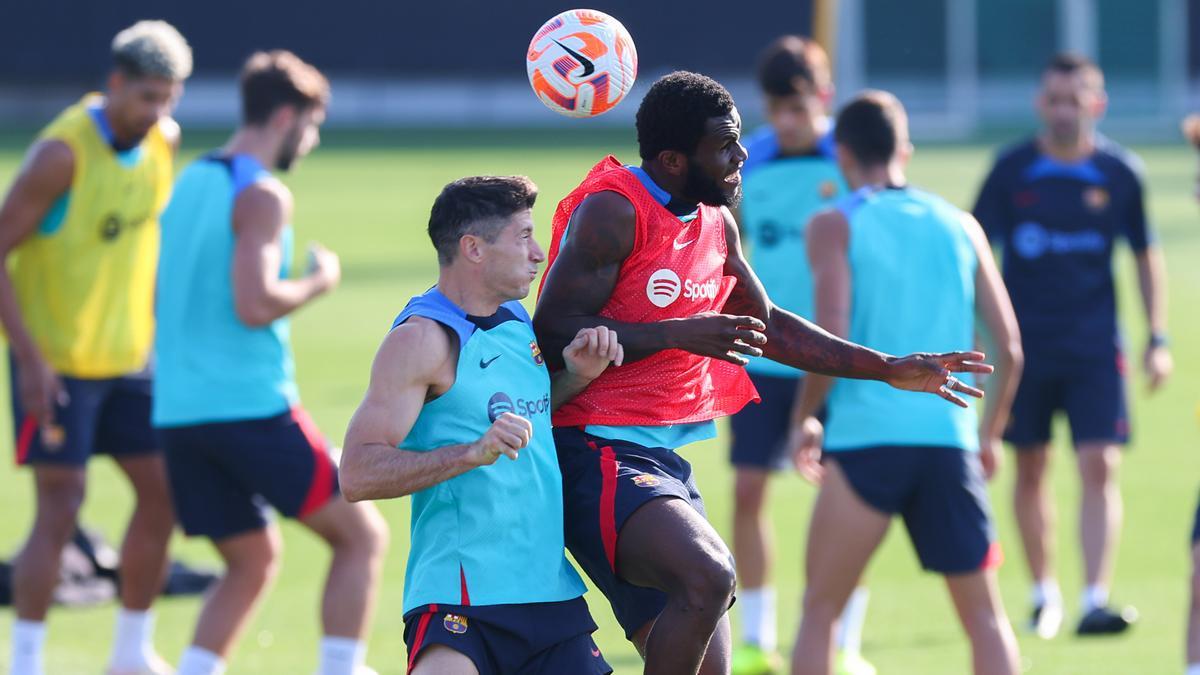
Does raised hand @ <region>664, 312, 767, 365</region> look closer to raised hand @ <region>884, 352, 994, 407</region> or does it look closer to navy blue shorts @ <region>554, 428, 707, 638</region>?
navy blue shorts @ <region>554, 428, 707, 638</region>

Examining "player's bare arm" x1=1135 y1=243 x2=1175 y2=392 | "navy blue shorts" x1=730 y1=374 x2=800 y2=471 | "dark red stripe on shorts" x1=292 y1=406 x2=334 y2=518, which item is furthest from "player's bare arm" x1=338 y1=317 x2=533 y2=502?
"player's bare arm" x1=1135 y1=243 x2=1175 y2=392

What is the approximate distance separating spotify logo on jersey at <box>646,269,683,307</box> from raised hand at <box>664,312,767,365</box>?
0.20 metres

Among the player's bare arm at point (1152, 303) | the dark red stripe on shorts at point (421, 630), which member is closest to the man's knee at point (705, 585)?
the dark red stripe on shorts at point (421, 630)

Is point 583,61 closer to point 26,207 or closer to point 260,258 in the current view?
point 260,258

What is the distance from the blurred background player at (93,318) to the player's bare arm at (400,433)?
351 cm

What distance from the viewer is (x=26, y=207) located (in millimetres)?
7754

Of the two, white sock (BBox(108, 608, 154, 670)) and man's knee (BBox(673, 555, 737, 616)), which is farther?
white sock (BBox(108, 608, 154, 670))

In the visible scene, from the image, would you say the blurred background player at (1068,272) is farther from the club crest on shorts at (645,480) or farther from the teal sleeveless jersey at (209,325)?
the club crest on shorts at (645,480)

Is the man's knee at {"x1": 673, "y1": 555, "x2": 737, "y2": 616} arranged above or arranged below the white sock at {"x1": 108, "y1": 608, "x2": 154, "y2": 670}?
above

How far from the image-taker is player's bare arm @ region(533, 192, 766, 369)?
15.8 feet

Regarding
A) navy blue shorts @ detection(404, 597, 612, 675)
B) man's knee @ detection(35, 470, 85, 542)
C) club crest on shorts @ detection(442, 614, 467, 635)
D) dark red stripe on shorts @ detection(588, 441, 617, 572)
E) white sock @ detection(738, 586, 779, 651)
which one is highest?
dark red stripe on shorts @ detection(588, 441, 617, 572)

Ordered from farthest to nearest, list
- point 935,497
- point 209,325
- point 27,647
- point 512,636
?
point 27,647 → point 209,325 → point 935,497 → point 512,636

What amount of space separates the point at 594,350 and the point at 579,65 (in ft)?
3.09

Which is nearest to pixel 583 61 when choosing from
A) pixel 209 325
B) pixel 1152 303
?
pixel 209 325
